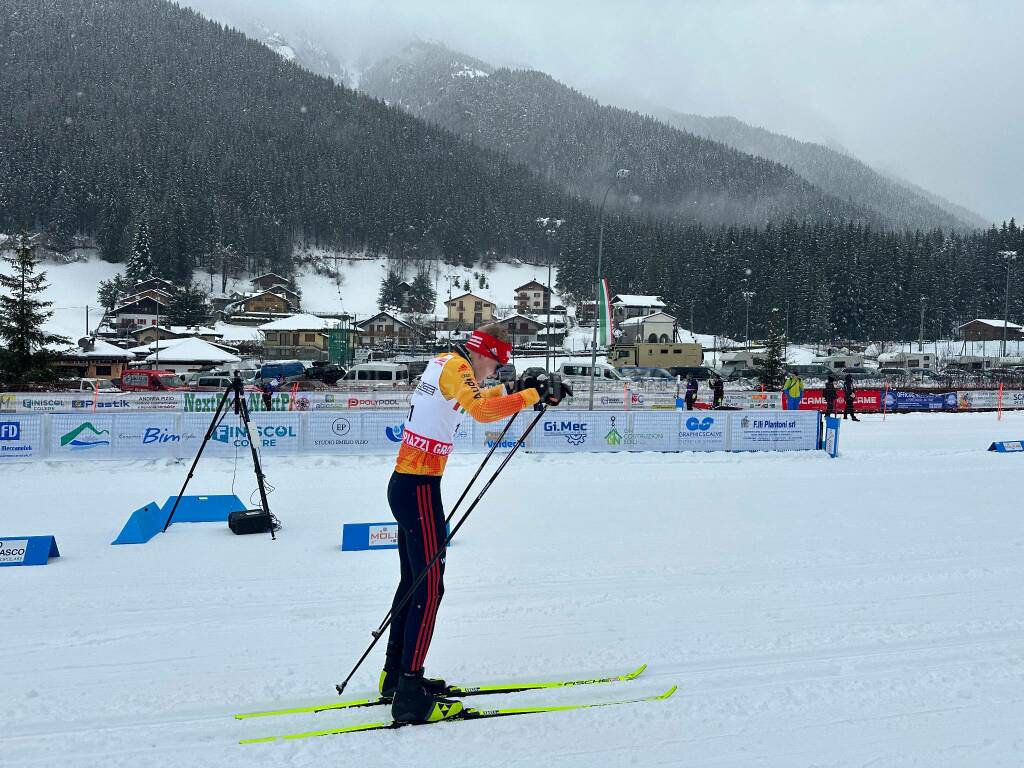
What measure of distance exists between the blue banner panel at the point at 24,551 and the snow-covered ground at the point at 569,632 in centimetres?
20

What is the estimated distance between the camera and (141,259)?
106 m

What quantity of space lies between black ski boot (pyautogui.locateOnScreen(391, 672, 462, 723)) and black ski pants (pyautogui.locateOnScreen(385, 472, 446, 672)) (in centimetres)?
7

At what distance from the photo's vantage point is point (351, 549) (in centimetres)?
729

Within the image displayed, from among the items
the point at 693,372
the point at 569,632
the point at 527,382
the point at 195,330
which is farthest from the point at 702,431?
the point at 195,330

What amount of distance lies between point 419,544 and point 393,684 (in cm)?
86

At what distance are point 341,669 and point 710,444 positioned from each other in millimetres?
13271

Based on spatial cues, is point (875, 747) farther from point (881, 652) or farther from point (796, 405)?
point (796, 405)

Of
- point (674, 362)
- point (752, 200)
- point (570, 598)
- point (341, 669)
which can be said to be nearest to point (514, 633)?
point (570, 598)

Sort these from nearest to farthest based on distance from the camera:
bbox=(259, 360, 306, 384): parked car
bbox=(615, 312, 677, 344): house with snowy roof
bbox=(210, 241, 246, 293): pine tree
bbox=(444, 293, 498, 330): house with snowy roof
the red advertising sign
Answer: the red advertising sign
bbox=(259, 360, 306, 384): parked car
bbox=(615, 312, 677, 344): house with snowy roof
bbox=(444, 293, 498, 330): house with snowy roof
bbox=(210, 241, 246, 293): pine tree

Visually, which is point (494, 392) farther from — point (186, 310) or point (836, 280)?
point (836, 280)

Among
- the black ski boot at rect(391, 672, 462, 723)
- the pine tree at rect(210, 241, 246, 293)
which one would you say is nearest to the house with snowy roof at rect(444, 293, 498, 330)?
the pine tree at rect(210, 241, 246, 293)

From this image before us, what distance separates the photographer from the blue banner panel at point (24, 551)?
652cm

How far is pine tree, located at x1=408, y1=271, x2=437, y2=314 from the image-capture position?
107812 mm

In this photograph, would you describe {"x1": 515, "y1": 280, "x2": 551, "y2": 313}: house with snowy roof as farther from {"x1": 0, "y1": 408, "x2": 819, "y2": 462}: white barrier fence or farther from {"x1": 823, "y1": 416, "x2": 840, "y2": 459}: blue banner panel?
{"x1": 823, "y1": 416, "x2": 840, "y2": 459}: blue banner panel
